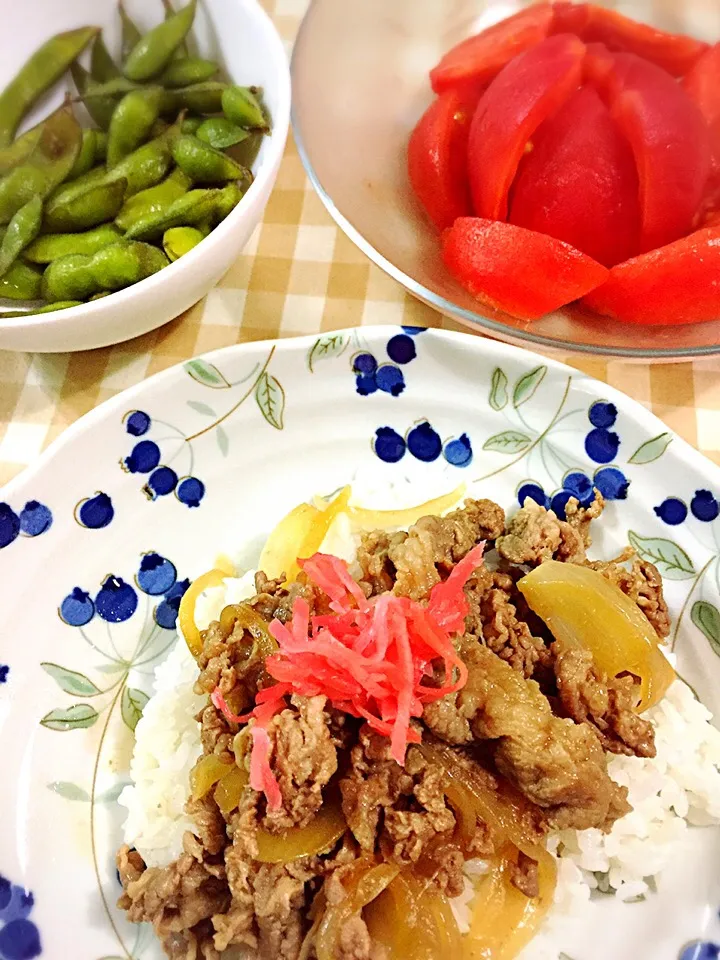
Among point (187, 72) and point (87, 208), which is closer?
point (87, 208)

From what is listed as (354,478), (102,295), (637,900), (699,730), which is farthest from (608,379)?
(102,295)

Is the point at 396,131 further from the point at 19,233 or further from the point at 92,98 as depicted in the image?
the point at 19,233

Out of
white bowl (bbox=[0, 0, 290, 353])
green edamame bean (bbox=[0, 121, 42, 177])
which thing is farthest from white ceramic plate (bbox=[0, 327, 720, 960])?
green edamame bean (bbox=[0, 121, 42, 177])

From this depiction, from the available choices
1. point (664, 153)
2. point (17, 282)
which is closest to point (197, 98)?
point (17, 282)

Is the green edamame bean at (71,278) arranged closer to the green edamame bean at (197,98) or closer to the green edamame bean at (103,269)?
the green edamame bean at (103,269)

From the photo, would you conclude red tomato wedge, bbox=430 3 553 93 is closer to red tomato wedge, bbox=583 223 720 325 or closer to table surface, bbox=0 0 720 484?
table surface, bbox=0 0 720 484
